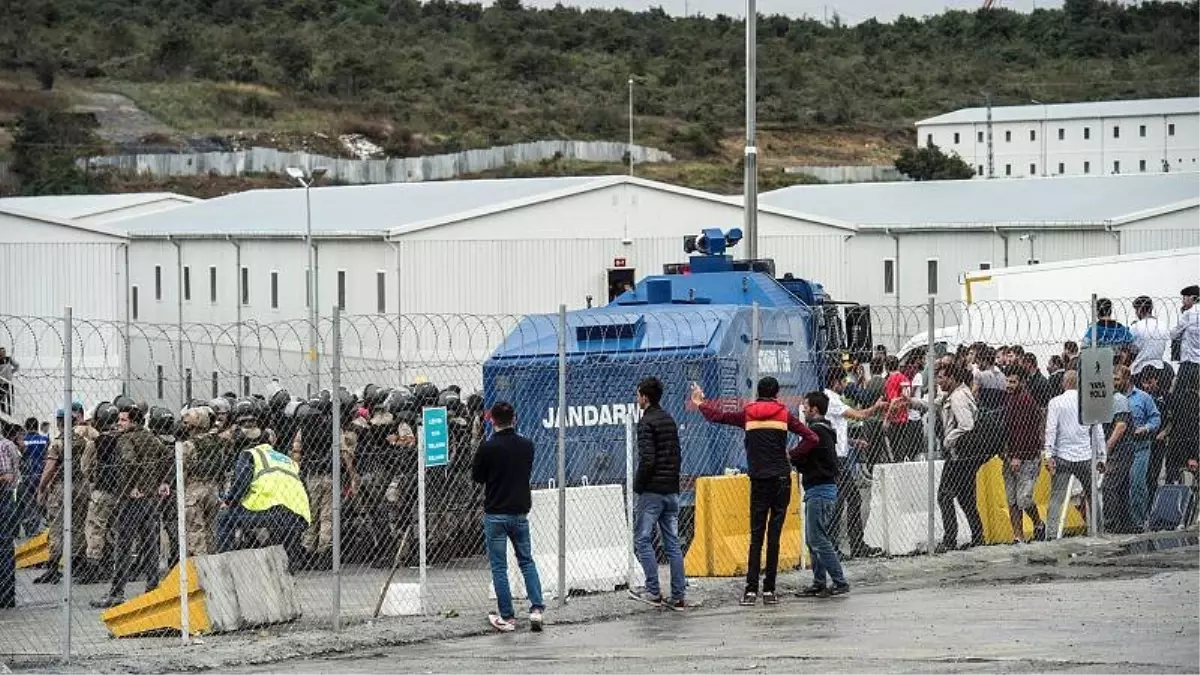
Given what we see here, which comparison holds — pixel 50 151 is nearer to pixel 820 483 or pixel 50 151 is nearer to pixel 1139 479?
pixel 1139 479

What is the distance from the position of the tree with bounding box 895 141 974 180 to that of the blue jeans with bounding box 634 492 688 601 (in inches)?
3218

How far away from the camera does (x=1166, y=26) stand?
6457 inches

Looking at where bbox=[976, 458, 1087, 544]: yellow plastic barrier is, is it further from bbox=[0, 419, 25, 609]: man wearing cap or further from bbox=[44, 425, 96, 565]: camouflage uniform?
bbox=[0, 419, 25, 609]: man wearing cap

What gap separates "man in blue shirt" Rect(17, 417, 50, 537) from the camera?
803 inches

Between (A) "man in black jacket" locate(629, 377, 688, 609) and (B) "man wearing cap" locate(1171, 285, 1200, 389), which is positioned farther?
(B) "man wearing cap" locate(1171, 285, 1200, 389)

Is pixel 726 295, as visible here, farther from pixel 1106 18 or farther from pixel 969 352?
pixel 1106 18

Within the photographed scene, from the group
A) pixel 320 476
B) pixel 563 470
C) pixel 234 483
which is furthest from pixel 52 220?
pixel 563 470

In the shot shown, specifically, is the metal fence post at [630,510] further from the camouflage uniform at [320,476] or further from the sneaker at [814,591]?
the camouflage uniform at [320,476]

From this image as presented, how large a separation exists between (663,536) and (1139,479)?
21.7 feet

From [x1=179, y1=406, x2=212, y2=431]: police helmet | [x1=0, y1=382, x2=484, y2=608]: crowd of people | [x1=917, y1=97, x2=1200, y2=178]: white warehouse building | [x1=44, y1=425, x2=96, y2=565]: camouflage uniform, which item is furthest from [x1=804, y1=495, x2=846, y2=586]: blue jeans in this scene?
[x1=917, y1=97, x2=1200, y2=178]: white warehouse building

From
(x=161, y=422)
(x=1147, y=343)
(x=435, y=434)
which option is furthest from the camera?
(x=1147, y=343)

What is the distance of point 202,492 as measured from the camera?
57.6 feet

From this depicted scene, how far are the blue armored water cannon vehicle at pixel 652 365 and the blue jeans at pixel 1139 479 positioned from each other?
2.83 meters

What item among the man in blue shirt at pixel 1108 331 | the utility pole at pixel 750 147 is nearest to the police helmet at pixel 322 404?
the man in blue shirt at pixel 1108 331
